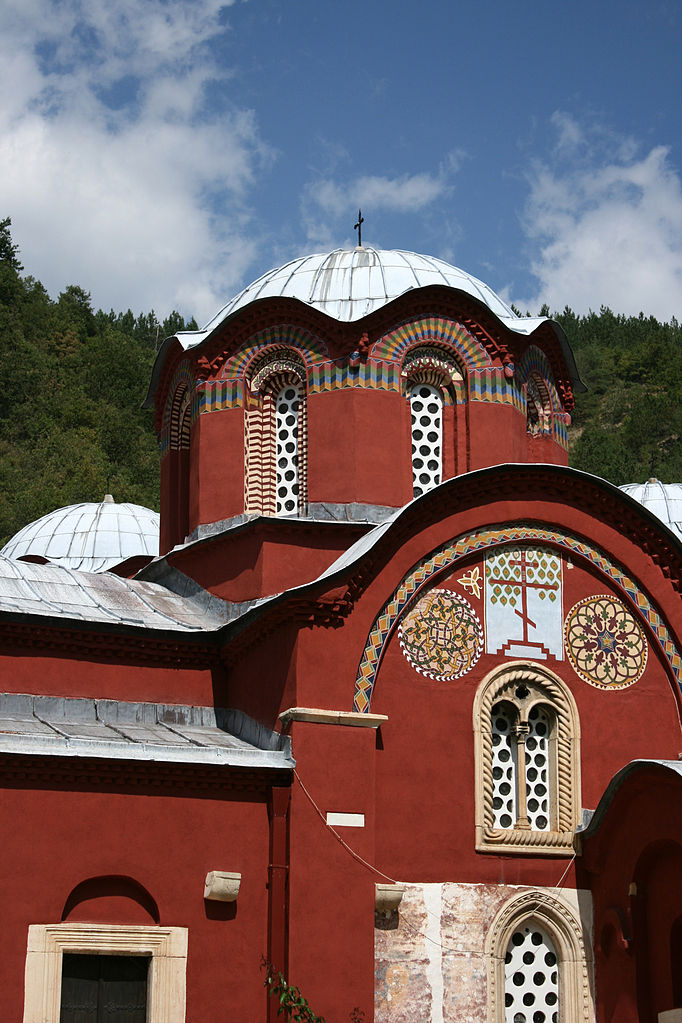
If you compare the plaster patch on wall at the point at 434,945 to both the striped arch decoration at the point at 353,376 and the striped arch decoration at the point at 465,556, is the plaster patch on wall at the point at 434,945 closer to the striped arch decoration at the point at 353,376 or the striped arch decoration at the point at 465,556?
the striped arch decoration at the point at 465,556

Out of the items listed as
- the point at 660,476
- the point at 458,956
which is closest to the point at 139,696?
the point at 458,956

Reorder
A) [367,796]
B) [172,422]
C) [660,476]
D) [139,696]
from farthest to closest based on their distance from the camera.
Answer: [660,476]
[172,422]
[139,696]
[367,796]

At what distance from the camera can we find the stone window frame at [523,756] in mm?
12281

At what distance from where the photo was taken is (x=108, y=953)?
35.8 feet

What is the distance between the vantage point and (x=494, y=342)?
1541cm

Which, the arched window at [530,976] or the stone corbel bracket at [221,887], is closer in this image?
the stone corbel bracket at [221,887]

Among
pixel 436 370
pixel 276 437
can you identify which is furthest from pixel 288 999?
pixel 436 370

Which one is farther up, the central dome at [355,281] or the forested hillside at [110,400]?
the forested hillside at [110,400]

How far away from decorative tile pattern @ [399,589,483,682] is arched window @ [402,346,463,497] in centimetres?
262

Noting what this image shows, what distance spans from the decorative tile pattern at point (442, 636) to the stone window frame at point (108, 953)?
10.6 feet

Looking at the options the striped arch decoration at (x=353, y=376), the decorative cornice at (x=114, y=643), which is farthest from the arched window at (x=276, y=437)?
the decorative cornice at (x=114, y=643)

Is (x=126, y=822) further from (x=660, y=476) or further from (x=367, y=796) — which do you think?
(x=660, y=476)

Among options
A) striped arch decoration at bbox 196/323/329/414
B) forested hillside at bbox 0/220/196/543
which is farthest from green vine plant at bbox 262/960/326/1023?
forested hillside at bbox 0/220/196/543

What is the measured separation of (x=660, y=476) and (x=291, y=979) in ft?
104
